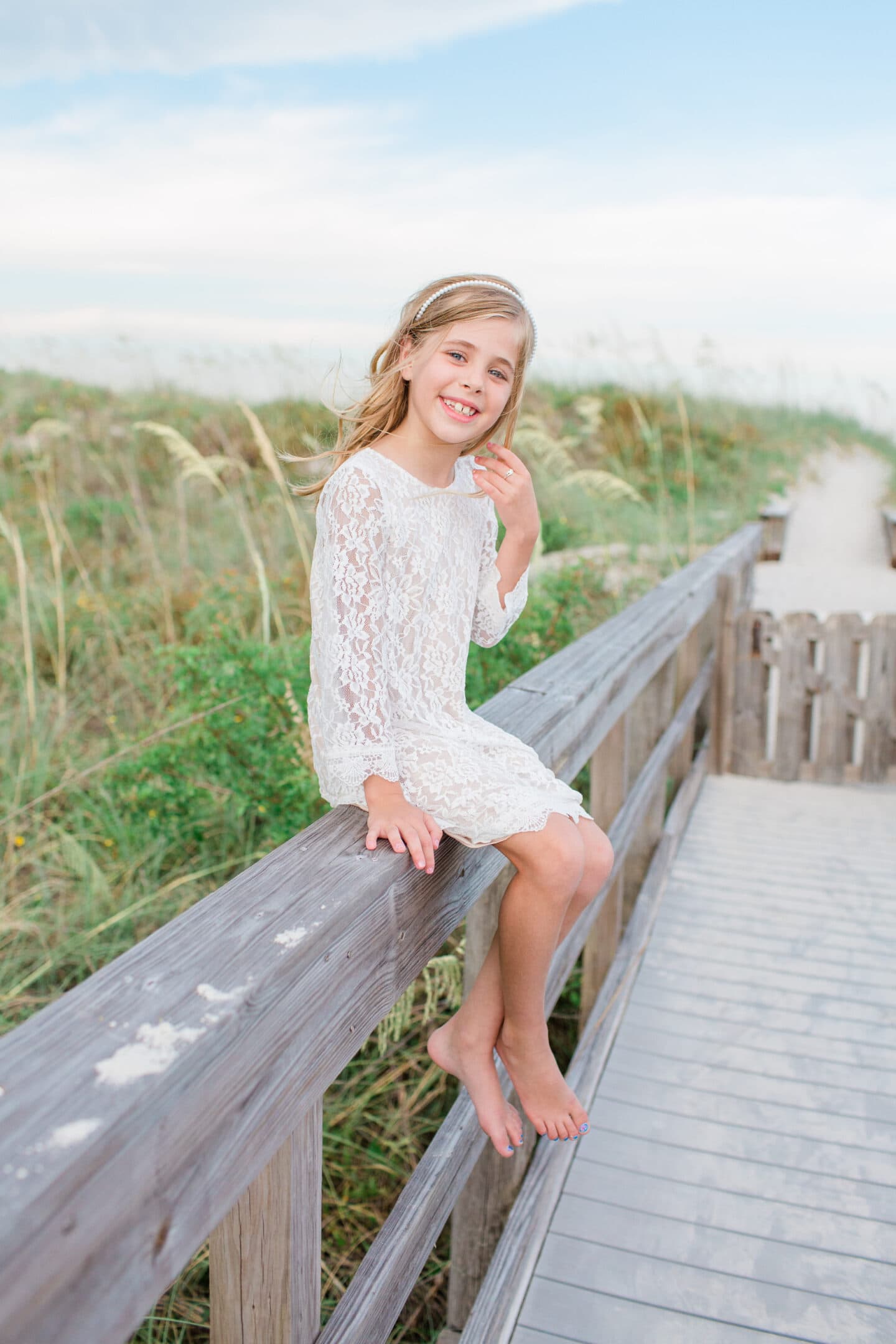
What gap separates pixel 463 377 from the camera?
1547mm

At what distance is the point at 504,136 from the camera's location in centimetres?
1134

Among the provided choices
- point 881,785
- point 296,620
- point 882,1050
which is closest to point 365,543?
point 882,1050

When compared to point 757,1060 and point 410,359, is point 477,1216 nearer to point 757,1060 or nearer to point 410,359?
point 757,1060

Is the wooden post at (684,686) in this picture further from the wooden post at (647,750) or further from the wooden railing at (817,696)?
the wooden post at (647,750)

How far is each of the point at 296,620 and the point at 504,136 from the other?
8564 mm

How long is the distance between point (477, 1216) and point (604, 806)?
3.44 feet

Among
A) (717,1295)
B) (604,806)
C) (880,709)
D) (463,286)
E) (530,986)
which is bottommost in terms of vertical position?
(717,1295)

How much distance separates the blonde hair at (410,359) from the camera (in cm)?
156

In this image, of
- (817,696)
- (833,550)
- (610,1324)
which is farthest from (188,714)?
(833,550)

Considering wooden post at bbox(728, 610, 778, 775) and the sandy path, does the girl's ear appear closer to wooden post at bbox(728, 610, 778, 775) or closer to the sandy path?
wooden post at bbox(728, 610, 778, 775)

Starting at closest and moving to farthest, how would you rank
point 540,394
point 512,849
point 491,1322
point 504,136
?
point 512,849
point 491,1322
point 504,136
point 540,394

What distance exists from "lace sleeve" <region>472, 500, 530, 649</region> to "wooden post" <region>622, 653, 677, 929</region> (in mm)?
1633

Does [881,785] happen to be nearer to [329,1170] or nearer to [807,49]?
[329,1170]

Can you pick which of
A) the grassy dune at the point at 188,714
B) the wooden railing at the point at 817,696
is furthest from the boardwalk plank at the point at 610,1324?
the wooden railing at the point at 817,696
